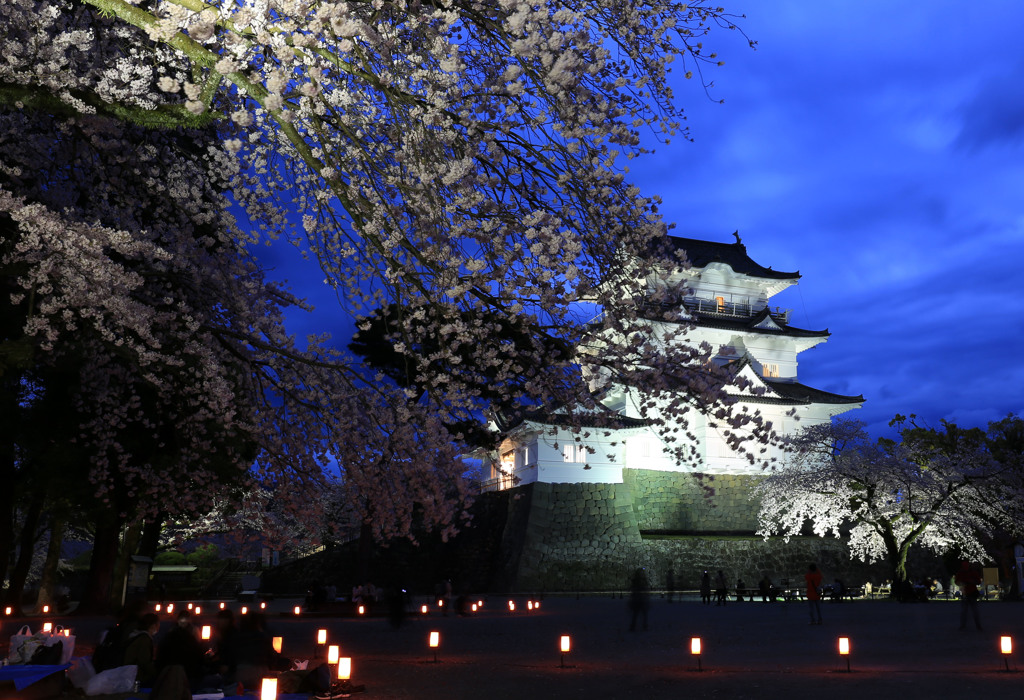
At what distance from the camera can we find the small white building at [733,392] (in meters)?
37.3

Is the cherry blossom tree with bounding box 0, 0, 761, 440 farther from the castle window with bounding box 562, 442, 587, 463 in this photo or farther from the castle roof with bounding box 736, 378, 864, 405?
the castle roof with bounding box 736, 378, 864, 405

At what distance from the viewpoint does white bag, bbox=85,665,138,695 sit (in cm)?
840

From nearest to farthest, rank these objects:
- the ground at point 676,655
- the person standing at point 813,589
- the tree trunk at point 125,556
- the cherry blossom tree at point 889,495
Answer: the ground at point 676,655 < the person standing at point 813,589 < the tree trunk at point 125,556 < the cherry blossom tree at point 889,495

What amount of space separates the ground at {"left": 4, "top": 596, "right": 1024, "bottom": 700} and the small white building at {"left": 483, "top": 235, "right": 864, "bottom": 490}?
13433 millimetres

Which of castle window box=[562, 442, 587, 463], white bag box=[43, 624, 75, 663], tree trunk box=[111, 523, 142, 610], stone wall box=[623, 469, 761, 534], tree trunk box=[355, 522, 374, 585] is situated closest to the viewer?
Result: white bag box=[43, 624, 75, 663]

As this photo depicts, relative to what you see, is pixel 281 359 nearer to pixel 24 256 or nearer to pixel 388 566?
pixel 24 256

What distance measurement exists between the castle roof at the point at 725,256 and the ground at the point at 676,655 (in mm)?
22534

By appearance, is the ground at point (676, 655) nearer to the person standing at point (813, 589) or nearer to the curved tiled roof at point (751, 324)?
the person standing at point (813, 589)

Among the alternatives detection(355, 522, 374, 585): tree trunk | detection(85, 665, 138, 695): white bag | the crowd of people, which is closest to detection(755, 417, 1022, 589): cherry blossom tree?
detection(355, 522, 374, 585): tree trunk

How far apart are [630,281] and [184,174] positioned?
7.21 meters

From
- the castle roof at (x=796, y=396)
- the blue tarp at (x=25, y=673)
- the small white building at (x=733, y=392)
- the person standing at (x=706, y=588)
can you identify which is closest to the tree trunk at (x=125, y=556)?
the small white building at (x=733, y=392)

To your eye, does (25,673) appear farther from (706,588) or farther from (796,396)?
(796,396)

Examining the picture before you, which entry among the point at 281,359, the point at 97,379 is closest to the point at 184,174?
the point at 281,359

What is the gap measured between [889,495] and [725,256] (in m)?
17.4
